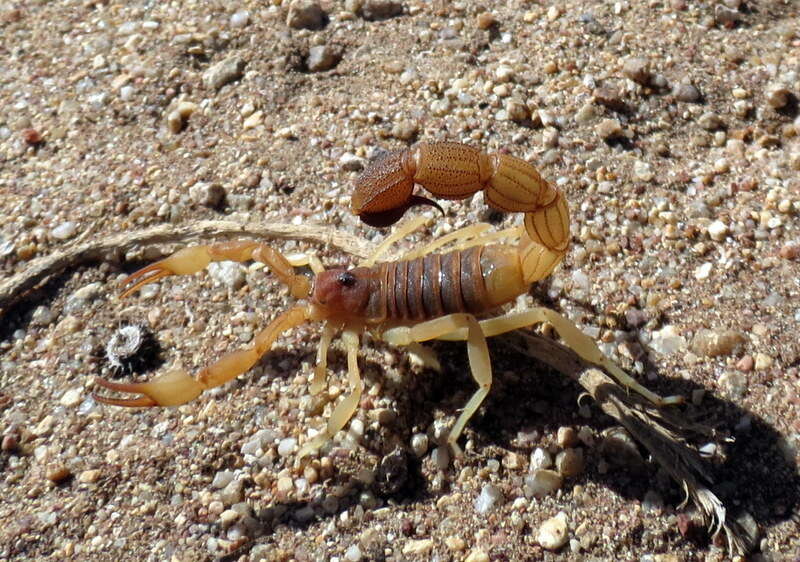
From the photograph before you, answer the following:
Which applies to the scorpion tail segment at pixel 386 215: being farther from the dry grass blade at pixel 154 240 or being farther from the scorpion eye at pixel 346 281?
the dry grass blade at pixel 154 240

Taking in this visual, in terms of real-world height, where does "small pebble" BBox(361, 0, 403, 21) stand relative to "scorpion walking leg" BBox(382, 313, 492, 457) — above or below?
above

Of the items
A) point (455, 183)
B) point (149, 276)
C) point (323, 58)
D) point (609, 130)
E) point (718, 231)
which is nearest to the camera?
point (455, 183)

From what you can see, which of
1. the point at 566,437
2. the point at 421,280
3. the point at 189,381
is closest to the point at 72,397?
Result: the point at 189,381

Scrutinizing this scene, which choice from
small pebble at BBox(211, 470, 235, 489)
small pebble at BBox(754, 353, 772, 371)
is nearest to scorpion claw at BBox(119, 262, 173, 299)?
small pebble at BBox(211, 470, 235, 489)

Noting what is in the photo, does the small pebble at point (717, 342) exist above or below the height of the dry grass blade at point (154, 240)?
below

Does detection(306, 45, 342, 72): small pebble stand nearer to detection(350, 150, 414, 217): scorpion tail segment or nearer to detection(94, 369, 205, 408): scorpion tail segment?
detection(350, 150, 414, 217): scorpion tail segment

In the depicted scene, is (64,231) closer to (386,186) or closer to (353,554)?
(386,186)

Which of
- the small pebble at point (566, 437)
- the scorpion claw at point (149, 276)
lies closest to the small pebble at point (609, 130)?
the small pebble at point (566, 437)
